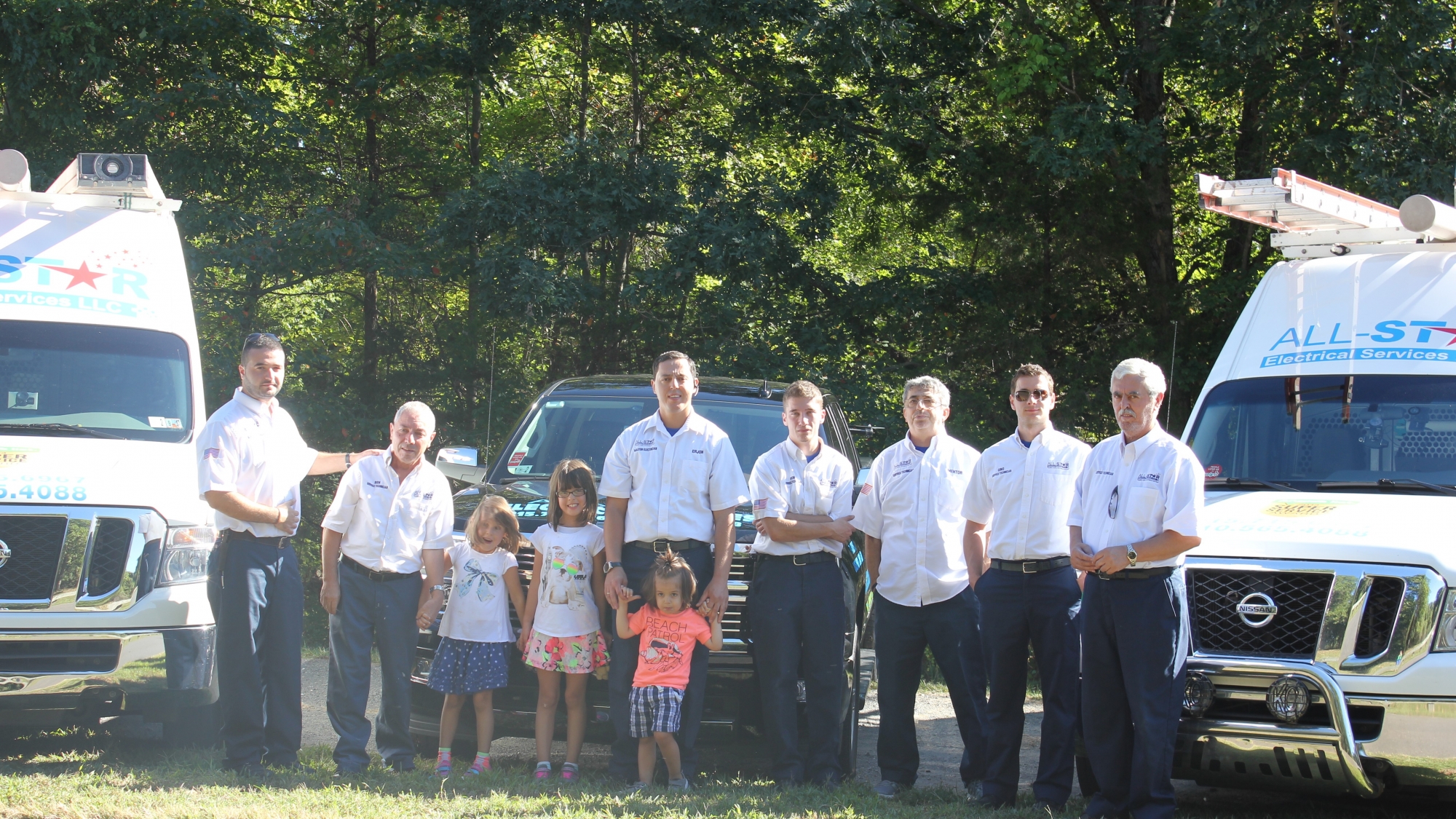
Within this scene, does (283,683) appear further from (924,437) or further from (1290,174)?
(1290,174)

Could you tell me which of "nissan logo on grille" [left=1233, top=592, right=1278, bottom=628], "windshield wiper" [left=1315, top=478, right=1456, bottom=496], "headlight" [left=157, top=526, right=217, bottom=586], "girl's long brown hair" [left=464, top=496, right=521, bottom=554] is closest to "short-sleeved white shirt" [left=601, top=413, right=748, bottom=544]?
"girl's long brown hair" [left=464, top=496, right=521, bottom=554]

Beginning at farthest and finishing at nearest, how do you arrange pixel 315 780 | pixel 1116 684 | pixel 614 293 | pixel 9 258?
pixel 614 293, pixel 9 258, pixel 315 780, pixel 1116 684

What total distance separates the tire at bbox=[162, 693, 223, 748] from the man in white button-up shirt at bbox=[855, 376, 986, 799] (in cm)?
335

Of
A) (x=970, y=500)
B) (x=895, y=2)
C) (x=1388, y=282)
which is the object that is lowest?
(x=970, y=500)

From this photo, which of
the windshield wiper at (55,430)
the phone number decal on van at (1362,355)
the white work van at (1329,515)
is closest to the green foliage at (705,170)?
the white work van at (1329,515)

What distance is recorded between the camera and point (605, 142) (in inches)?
520

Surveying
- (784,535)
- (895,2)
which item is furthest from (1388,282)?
(895,2)

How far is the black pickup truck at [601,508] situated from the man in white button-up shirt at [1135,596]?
124 cm

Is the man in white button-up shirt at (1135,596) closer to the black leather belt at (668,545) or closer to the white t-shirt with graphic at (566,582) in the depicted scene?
the black leather belt at (668,545)

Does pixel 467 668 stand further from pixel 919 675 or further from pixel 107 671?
pixel 919 675

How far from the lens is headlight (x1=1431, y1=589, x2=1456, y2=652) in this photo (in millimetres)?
4770

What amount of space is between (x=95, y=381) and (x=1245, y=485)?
601 cm

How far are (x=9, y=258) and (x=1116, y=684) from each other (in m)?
6.10

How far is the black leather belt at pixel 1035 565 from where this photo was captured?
5.45 m
